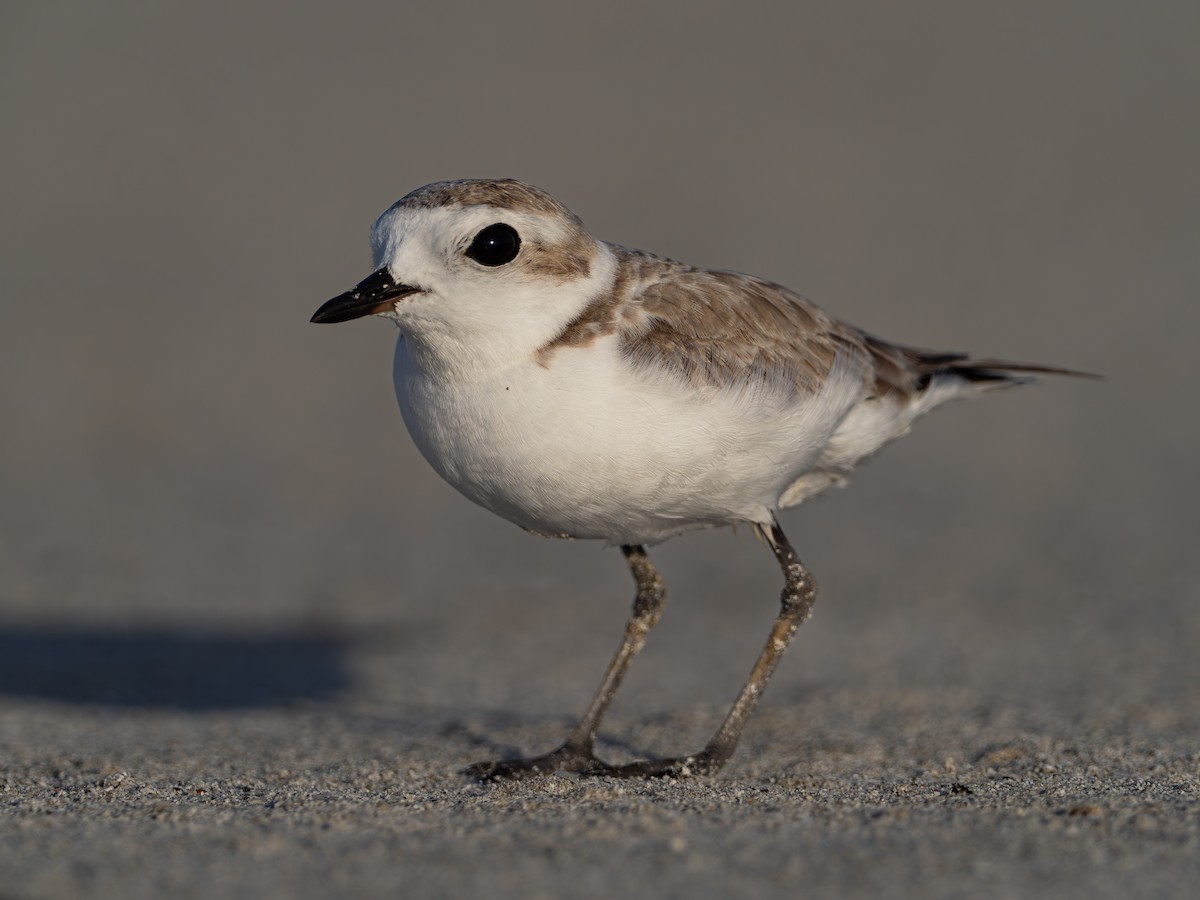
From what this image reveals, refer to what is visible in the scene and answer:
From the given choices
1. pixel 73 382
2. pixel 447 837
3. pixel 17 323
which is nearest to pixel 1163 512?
pixel 447 837

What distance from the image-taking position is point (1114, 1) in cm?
2188

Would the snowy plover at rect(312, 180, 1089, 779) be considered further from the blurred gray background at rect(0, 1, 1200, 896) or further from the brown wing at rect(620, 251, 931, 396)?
the blurred gray background at rect(0, 1, 1200, 896)

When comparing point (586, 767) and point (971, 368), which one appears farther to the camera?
point (971, 368)

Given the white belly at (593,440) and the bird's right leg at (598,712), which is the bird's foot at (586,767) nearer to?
the bird's right leg at (598,712)

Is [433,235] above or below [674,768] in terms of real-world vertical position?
above

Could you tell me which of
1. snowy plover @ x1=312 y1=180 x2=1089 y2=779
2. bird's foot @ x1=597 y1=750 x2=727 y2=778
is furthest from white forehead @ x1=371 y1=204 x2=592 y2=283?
bird's foot @ x1=597 y1=750 x2=727 y2=778

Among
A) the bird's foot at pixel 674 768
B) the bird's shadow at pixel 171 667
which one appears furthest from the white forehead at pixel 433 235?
the bird's shadow at pixel 171 667

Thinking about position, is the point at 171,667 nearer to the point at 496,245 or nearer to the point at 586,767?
the point at 586,767

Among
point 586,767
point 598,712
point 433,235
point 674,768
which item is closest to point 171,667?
point 598,712

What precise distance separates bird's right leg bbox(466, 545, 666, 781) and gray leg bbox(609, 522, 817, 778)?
16 cm

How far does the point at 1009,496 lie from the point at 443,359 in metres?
7.19

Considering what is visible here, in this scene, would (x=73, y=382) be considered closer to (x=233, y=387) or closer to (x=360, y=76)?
(x=233, y=387)

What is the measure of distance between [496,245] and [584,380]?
19.6 inches

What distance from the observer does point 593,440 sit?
175 inches
